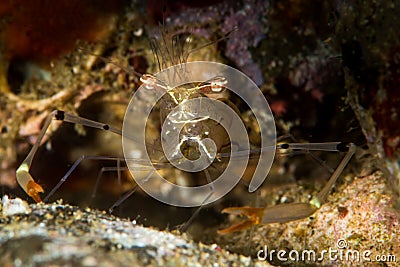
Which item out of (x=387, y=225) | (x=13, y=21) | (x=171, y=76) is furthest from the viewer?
(x=13, y=21)

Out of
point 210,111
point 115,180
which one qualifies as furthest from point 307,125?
point 115,180

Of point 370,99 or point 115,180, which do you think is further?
point 115,180

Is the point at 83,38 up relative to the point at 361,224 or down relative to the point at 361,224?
up

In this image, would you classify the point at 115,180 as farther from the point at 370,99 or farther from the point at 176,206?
the point at 370,99

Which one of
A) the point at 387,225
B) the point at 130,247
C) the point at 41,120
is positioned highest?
the point at 41,120

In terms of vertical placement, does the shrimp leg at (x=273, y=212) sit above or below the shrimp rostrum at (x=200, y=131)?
below

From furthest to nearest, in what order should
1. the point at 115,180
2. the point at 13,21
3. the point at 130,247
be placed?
the point at 115,180 → the point at 13,21 → the point at 130,247

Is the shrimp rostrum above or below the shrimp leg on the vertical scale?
above

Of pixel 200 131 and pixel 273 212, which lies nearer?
pixel 273 212

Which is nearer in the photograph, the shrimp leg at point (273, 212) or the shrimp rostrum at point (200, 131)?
the shrimp leg at point (273, 212)

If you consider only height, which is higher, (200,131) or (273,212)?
(200,131)

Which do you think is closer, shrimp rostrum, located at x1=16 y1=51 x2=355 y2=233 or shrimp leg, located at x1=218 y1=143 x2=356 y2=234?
shrimp leg, located at x1=218 y1=143 x2=356 y2=234
